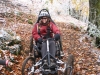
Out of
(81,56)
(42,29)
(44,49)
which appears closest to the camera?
(44,49)

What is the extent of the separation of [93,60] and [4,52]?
123 inches

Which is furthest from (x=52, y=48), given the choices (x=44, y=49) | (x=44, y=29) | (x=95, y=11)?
(x=95, y=11)

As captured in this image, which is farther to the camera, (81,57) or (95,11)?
(95,11)

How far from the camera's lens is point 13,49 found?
7473 millimetres

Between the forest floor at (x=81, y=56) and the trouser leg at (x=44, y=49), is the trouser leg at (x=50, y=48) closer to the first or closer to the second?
the trouser leg at (x=44, y=49)

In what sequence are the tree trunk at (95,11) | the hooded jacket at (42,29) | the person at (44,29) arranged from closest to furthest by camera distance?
the person at (44,29) → the hooded jacket at (42,29) → the tree trunk at (95,11)

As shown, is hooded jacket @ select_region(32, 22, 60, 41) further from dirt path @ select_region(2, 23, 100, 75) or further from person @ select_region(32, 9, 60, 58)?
dirt path @ select_region(2, 23, 100, 75)

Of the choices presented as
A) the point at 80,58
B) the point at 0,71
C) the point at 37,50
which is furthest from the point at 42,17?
the point at 80,58

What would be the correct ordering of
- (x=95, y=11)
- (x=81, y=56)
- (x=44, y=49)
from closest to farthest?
1. (x=44, y=49)
2. (x=81, y=56)
3. (x=95, y=11)

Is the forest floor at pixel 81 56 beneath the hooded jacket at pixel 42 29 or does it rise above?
beneath

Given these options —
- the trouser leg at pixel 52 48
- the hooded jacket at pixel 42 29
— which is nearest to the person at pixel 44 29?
the hooded jacket at pixel 42 29

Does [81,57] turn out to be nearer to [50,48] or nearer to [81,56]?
[81,56]

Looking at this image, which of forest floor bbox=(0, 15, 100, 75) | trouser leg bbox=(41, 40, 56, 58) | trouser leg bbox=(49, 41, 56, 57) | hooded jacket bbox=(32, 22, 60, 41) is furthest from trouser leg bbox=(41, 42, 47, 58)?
forest floor bbox=(0, 15, 100, 75)

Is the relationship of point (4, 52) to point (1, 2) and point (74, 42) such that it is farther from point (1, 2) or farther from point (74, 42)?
point (1, 2)
